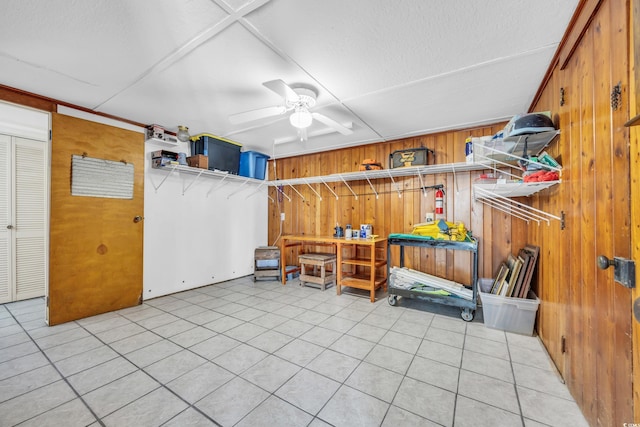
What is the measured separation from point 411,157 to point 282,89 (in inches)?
80.5

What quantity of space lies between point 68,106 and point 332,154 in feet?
11.0

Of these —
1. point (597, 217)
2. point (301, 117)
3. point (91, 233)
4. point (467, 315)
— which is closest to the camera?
point (597, 217)

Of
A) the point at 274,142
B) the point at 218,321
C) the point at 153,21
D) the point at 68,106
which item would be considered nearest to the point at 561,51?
the point at 153,21

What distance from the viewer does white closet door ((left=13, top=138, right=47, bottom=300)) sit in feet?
10.9

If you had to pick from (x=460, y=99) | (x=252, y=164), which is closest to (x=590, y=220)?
(x=460, y=99)

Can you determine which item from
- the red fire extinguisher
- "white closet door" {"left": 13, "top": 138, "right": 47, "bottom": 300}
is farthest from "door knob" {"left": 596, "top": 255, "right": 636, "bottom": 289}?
"white closet door" {"left": 13, "top": 138, "right": 47, "bottom": 300}

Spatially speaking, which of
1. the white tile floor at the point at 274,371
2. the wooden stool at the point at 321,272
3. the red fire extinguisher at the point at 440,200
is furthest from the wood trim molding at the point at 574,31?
the wooden stool at the point at 321,272

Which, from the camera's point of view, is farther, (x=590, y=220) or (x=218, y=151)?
(x=218, y=151)

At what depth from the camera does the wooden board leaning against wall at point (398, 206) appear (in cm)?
312

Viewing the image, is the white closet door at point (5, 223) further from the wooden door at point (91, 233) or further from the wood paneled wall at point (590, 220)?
the wood paneled wall at point (590, 220)

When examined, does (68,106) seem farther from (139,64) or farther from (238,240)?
(238,240)

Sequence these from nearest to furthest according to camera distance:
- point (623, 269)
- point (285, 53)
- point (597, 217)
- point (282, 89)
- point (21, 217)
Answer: point (623, 269), point (597, 217), point (285, 53), point (282, 89), point (21, 217)

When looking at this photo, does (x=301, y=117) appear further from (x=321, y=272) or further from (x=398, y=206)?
(x=321, y=272)

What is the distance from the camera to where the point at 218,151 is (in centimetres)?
376
